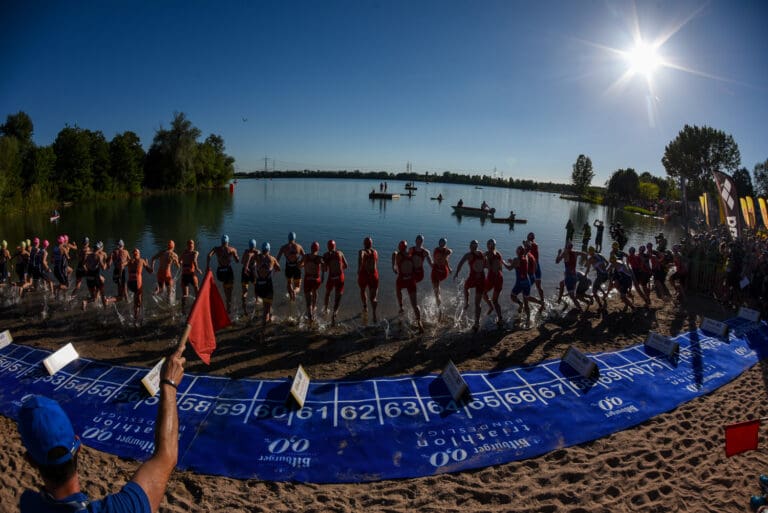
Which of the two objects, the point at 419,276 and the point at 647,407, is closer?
the point at 647,407

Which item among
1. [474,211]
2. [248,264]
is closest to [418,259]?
[248,264]

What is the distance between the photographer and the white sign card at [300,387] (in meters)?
6.41

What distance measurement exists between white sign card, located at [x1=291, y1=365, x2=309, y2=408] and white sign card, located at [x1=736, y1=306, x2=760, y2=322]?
509 inches

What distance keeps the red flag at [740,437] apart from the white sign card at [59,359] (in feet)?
35.8

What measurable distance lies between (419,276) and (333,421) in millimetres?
5211

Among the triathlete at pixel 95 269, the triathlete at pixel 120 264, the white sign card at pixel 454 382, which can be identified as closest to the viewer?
the white sign card at pixel 454 382

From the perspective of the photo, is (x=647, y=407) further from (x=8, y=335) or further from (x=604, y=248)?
(x=604, y=248)

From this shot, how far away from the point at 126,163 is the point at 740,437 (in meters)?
69.5

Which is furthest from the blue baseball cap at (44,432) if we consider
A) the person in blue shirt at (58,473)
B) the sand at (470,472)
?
the sand at (470,472)

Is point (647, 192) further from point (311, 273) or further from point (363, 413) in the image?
point (363, 413)

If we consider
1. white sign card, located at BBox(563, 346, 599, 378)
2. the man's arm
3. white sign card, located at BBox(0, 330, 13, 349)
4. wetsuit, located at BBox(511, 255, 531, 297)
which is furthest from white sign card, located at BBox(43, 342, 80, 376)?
wetsuit, located at BBox(511, 255, 531, 297)

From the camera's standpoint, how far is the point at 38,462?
1500 mm

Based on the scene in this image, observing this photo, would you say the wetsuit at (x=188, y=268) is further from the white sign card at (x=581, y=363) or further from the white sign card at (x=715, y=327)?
the white sign card at (x=715, y=327)

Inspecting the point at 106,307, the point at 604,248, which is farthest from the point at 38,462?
the point at 604,248
